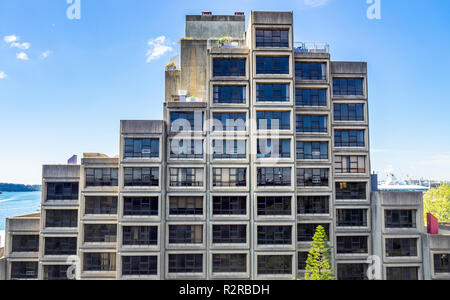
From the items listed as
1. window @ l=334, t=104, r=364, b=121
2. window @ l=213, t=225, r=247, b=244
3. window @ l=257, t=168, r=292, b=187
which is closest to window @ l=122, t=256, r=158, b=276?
window @ l=213, t=225, r=247, b=244

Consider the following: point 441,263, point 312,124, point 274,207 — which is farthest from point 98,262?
A: point 441,263

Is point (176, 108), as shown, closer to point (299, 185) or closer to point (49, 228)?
point (299, 185)

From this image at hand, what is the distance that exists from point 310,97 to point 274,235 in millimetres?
16714

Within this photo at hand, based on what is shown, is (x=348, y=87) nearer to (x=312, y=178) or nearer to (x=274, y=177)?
(x=312, y=178)

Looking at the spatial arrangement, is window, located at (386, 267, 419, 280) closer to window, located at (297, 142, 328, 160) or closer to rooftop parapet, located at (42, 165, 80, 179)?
window, located at (297, 142, 328, 160)

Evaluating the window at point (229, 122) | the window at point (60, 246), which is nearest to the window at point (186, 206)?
the window at point (229, 122)

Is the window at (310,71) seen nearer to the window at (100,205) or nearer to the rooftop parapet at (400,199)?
the rooftop parapet at (400,199)

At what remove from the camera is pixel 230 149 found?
3262 cm

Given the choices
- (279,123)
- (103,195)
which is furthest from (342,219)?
(103,195)

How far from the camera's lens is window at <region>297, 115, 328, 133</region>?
34.5 meters

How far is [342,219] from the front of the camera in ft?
112

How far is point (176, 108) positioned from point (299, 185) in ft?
55.2

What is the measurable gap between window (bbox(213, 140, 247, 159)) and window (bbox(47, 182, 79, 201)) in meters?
16.6
